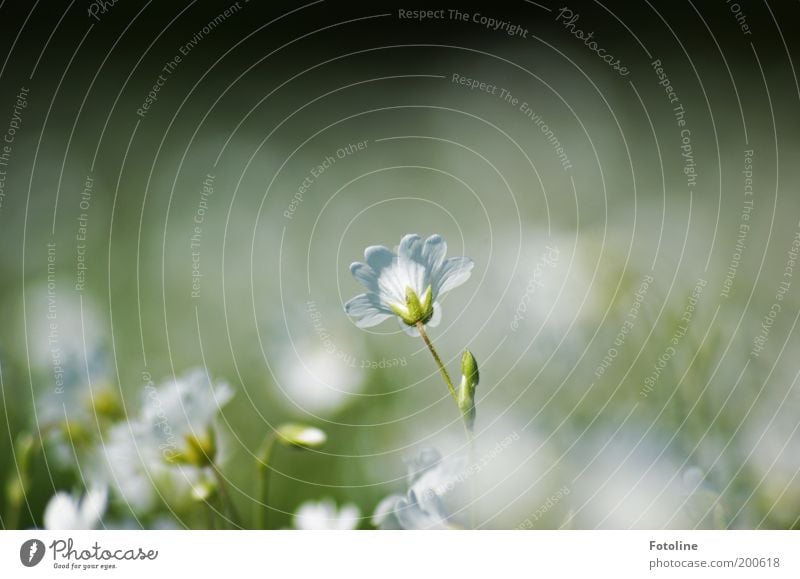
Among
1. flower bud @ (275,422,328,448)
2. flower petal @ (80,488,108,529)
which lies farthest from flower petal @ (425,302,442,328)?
flower petal @ (80,488,108,529)

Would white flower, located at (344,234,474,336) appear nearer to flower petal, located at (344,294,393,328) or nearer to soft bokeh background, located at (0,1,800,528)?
flower petal, located at (344,294,393,328)

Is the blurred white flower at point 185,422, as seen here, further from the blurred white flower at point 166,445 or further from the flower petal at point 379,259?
the flower petal at point 379,259

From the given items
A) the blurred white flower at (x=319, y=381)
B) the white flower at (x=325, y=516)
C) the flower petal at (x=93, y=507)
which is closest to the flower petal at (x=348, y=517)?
the white flower at (x=325, y=516)

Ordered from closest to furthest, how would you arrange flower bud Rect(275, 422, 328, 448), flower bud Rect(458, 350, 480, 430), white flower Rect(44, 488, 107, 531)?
flower bud Rect(458, 350, 480, 430)
flower bud Rect(275, 422, 328, 448)
white flower Rect(44, 488, 107, 531)

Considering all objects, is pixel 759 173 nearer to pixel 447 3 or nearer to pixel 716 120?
pixel 716 120

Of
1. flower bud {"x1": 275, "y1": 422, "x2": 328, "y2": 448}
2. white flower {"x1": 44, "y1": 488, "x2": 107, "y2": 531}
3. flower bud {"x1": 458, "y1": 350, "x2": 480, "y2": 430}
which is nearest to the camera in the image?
flower bud {"x1": 458, "y1": 350, "x2": 480, "y2": 430}

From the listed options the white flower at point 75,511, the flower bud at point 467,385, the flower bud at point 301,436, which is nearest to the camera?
the flower bud at point 467,385

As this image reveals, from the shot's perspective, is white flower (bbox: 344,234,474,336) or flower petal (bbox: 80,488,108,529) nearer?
white flower (bbox: 344,234,474,336)
